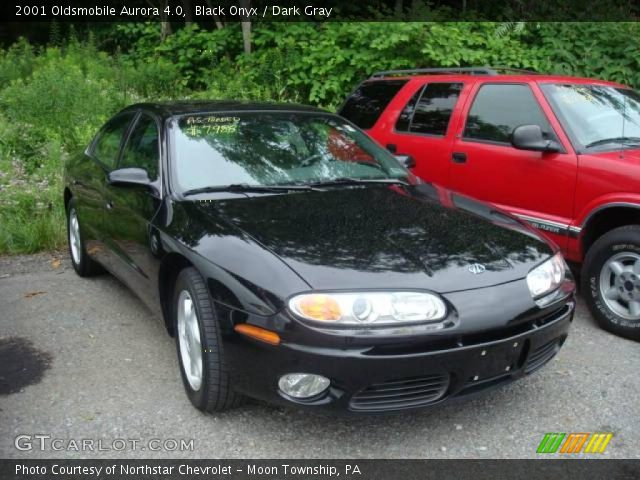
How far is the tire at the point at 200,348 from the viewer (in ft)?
10.0

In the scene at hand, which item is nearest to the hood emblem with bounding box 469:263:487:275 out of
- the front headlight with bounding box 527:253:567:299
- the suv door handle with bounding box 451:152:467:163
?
the front headlight with bounding box 527:253:567:299

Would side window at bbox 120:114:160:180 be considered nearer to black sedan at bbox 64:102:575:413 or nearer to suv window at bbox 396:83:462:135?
black sedan at bbox 64:102:575:413

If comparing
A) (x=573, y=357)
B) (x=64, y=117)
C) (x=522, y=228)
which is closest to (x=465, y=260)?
(x=522, y=228)

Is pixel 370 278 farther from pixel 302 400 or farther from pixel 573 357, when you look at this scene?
pixel 573 357

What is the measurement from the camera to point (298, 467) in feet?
9.57

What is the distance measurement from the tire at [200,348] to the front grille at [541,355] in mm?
1387

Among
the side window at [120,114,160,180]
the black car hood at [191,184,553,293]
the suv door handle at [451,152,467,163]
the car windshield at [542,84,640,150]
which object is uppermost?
the car windshield at [542,84,640,150]

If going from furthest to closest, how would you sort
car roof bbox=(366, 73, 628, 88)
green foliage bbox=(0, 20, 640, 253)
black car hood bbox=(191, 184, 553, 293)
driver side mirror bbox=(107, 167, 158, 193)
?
green foliage bbox=(0, 20, 640, 253), car roof bbox=(366, 73, 628, 88), driver side mirror bbox=(107, 167, 158, 193), black car hood bbox=(191, 184, 553, 293)

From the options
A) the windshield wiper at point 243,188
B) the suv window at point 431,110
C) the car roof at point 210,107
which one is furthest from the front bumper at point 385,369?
the suv window at point 431,110

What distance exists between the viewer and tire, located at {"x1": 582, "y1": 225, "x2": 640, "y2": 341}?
4234 millimetres

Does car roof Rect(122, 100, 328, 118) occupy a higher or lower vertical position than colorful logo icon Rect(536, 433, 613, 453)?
higher

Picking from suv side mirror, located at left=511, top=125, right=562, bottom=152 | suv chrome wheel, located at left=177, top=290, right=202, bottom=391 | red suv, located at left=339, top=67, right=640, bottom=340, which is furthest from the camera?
suv side mirror, located at left=511, top=125, right=562, bottom=152

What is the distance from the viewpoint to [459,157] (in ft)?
17.9

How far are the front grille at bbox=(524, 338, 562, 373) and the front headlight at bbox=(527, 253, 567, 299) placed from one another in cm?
26
